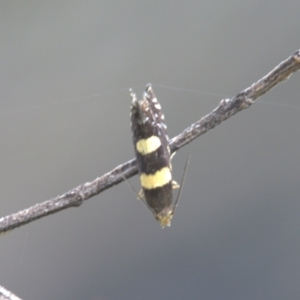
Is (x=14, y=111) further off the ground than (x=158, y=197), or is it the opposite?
A: (x=14, y=111)

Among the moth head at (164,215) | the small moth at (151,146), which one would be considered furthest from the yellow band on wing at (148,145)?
the moth head at (164,215)

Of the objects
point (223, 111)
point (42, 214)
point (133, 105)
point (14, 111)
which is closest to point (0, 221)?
point (42, 214)

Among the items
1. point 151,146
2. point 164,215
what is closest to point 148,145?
point 151,146

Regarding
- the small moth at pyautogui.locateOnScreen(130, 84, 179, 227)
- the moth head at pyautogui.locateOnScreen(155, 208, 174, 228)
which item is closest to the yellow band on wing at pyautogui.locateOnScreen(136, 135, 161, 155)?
the small moth at pyautogui.locateOnScreen(130, 84, 179, 227)

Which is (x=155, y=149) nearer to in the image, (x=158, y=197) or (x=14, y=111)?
(x=158, y=197)

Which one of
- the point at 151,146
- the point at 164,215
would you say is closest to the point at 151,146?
the point at 151,146

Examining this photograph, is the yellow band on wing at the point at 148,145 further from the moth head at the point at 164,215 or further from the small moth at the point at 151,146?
the moth head at the point at 164,215

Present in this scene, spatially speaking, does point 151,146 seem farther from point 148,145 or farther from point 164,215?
point 164,215

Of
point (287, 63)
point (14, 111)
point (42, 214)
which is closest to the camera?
point (287, 63)

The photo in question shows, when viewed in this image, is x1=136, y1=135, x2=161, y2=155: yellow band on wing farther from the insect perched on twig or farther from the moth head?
the moth head
